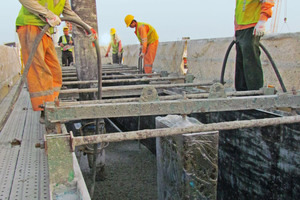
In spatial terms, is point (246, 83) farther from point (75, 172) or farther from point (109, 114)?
point (75, 172)

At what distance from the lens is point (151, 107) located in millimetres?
2182

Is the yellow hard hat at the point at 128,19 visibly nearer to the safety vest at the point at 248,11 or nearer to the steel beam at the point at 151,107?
the safety vest at the point at 248,11

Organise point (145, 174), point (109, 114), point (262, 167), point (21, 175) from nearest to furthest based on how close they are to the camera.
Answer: point (109, 114) → point (21, 175) → point (262, 167) → point (145, 174)

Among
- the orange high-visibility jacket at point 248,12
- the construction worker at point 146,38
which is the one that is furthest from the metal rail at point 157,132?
the construction worker at point 146,38

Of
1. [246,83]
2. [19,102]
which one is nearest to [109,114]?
[246,83]

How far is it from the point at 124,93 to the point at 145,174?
1450mm

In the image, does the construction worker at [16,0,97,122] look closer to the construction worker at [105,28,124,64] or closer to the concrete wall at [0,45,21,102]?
the concrete wall at [0,45,21,102]

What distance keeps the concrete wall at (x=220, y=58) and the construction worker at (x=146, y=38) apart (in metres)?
0.74

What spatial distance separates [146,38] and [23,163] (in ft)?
18.6

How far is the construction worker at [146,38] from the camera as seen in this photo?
7582 mm

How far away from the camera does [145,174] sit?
193 inches

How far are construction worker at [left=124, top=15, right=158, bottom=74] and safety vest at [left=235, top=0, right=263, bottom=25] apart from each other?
141 inches

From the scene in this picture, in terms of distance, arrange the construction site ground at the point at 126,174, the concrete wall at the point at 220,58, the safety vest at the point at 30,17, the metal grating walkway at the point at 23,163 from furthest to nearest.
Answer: the concrete wall at the point at 220,58 < the construction site ground at the point at 126,174 < the safety vest at the point at 30,17 < the metal grating walkway at the point at 23,163

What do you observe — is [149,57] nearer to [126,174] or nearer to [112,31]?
[126,174]
